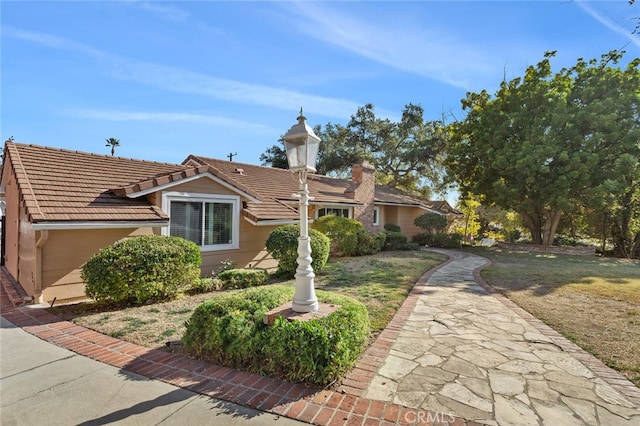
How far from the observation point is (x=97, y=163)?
33.2 ft

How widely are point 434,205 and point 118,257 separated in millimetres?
25184

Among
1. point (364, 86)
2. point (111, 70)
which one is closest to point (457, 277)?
point (364, 86)

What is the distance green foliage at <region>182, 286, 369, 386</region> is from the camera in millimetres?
3760

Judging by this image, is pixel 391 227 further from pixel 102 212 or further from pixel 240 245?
pixel 102 212

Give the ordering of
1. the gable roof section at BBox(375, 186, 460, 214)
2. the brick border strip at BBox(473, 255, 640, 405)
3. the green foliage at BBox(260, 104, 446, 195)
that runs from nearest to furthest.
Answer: the brick border strip at BBox(473, 255, 640, 405)
the gable roof section at BBox(375, 186, 460, 214)
the green foliage at BBox(260, 104, 446, 195)

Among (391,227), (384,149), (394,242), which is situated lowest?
(394,242)

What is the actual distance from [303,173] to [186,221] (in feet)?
20.2

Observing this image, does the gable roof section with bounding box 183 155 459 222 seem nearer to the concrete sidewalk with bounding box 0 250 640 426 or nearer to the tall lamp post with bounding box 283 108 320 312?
the tall lamp post with bounding box 283 108 320 312

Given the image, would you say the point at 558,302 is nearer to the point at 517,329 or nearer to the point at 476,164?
the point at 517,329

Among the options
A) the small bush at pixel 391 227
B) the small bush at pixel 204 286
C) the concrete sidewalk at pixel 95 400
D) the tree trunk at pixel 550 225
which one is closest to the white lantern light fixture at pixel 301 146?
the concrete sidewalk at pixel 95 400

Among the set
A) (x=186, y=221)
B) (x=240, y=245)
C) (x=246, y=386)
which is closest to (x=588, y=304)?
(x=246, y=386)

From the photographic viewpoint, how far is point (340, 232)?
15367 mm

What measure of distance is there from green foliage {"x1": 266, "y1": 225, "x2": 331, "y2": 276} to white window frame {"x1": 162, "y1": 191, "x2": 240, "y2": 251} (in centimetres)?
136

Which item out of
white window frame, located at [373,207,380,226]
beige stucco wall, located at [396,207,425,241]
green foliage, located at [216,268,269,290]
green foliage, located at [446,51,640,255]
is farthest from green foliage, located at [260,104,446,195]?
green foliage, located at [216,268,269,290]
